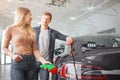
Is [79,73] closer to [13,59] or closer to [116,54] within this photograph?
[116,54]

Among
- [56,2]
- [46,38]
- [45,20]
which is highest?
[56,2]

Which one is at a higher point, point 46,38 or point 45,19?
point 45,19

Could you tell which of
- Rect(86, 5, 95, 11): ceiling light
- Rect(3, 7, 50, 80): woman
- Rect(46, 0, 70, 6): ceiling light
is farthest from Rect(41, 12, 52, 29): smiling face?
Rect(86, 5, 95, 11): ceiling light

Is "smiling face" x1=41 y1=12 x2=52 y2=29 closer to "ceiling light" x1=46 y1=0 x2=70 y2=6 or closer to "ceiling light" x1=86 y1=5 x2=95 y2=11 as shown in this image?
"ceiling light" x1=46 y1=0 x2=70 y2=6

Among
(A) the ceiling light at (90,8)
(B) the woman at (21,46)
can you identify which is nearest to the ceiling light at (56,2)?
(A) the ceiling light at (90,8)

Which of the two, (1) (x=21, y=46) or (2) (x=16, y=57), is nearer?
(2) (x=16, y=57)

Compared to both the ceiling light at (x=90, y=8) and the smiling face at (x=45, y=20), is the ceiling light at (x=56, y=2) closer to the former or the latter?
the ceiling light at (x=90, y=8)

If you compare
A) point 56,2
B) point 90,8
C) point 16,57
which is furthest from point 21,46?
point 90,8

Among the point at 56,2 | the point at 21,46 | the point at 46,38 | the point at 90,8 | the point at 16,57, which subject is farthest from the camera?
the point at 90,8

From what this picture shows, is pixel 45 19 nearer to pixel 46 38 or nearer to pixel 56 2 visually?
pixel 46 38

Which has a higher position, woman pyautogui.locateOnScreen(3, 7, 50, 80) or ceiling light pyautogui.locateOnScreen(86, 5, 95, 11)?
ceiling light pyautogui.locateOnScreen(86, 5, 95, 11)

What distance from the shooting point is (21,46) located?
2.50m

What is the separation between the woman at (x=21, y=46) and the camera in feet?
8.07

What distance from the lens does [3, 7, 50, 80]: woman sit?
246cm
